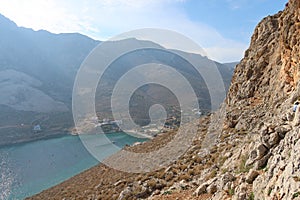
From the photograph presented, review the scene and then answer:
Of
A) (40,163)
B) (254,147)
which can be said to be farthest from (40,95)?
(254,147)

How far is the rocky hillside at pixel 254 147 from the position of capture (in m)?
5.94

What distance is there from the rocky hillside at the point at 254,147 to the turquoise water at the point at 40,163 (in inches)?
914

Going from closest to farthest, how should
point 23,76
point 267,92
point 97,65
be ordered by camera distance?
point 267,92 < point 23,76 < point 97,65

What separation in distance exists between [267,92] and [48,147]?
61.6m

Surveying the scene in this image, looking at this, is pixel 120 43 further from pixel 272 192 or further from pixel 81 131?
pixel 272 192

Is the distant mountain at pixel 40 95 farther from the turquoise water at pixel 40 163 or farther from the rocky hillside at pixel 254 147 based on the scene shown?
the rocky hillside at pixel 254 147

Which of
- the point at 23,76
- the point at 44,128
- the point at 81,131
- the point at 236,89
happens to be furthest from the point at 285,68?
the point at 23,76

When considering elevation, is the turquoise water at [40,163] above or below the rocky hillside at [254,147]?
below

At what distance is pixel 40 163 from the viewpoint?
50.8 metres

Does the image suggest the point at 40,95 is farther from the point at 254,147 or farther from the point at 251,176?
the point at 251,176

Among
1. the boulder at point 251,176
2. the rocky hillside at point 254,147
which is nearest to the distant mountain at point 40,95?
the rocky hillside at point 254,147

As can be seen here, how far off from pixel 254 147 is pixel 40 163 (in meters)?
50.2

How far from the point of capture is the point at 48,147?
6731cm

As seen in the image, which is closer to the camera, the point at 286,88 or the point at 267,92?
the point at 286,88
